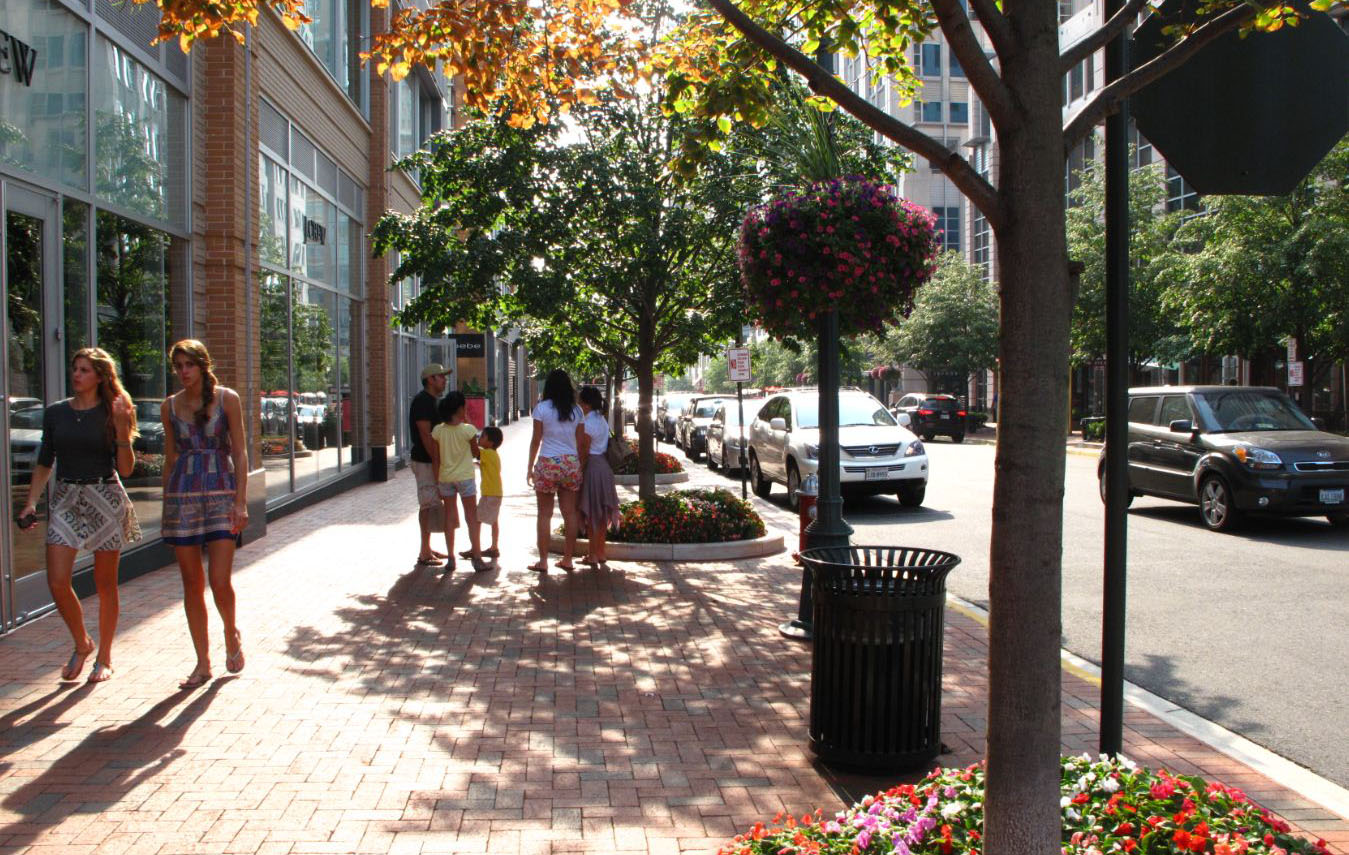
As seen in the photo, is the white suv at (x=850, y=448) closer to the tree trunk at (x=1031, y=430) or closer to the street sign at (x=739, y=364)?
the street sign at (x=739, y=364)

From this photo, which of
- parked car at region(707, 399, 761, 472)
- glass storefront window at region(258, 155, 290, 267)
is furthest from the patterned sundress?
parked car at region(707, 399, 761, 472)

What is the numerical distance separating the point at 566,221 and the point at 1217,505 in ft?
26.2

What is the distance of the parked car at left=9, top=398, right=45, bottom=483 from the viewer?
7.72m

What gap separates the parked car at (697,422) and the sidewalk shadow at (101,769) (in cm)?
2262

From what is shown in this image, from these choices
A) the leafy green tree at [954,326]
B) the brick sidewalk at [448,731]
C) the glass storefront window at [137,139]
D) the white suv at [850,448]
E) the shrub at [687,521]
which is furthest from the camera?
the leafy green tree at [954,326]

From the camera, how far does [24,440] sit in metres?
7.93

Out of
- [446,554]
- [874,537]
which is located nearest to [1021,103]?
[446,554]

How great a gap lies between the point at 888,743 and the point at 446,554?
7.32m

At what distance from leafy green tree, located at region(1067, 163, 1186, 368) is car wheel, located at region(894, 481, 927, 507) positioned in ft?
61.0

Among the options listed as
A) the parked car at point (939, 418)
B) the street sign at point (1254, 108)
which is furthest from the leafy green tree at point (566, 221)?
→ the parked car at point (939, 418)

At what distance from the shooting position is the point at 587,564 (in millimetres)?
11023

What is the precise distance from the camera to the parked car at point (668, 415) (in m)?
37.6

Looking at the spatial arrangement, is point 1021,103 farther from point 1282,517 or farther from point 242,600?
point 1282,517

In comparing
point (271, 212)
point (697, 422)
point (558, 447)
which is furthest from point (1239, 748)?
point (697, 422)
